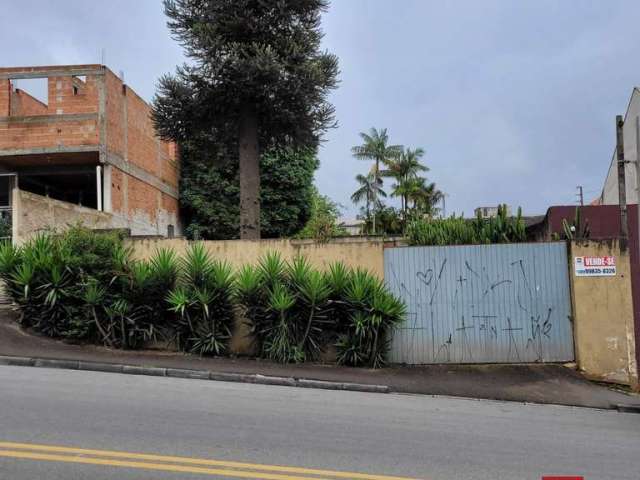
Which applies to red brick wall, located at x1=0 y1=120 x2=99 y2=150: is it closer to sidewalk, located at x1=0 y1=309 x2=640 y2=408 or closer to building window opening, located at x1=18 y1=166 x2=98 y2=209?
building window opening, located at x1=18 y1=166 x2=98 y2=209

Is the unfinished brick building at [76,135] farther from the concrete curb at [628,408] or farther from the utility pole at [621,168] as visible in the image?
the concrete curb at [628,408]

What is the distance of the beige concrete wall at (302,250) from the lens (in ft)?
39.3

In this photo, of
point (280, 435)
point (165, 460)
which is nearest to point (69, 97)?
point (280, 435)

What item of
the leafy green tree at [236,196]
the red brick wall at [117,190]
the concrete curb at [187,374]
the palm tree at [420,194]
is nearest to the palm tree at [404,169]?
the palm tree at [420,194]

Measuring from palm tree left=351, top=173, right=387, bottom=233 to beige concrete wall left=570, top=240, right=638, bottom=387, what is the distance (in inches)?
1508

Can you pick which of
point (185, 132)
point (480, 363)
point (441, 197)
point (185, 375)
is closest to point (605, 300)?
point (480, 363)

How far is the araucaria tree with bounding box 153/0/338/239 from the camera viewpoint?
14.9m

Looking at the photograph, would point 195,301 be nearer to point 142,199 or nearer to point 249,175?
point 249,175

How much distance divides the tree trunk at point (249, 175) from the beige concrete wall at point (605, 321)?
8.54 meters

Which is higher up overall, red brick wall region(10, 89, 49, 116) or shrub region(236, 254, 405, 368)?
red brick wall region(10, 89, 49, 116)

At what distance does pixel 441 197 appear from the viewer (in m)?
58.1

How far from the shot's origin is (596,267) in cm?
1105

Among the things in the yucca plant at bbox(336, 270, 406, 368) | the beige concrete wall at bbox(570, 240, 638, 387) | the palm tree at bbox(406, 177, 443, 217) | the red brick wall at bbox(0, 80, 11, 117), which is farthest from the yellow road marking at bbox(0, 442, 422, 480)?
the palm tree at bbox(406, 177, 443, 217)

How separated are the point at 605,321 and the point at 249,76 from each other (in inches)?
400
